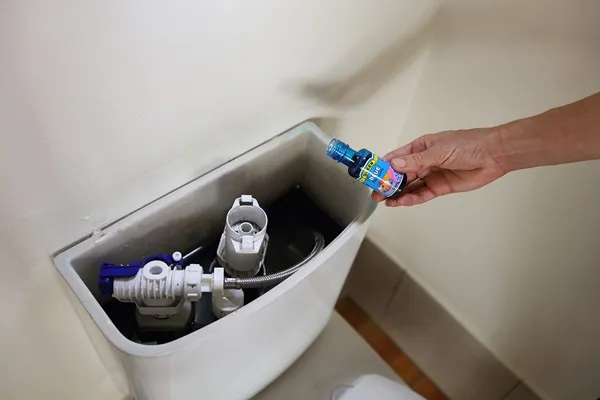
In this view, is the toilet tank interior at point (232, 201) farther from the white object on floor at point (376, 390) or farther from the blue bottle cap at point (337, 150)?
the white object on floor at point (376, 390)

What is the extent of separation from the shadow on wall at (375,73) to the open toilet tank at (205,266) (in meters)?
0.06

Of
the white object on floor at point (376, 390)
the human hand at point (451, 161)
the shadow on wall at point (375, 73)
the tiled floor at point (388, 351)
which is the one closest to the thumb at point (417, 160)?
the human hand at point (451, 161)

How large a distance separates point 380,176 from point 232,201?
8.2 inches

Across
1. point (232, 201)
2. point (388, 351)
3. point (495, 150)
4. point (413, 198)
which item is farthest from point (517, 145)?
point (388, 351)

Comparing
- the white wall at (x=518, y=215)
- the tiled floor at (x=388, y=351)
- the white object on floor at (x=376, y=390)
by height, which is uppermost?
the white wall at (x=518, y=215)

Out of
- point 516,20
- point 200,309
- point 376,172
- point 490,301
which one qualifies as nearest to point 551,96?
point 516,20

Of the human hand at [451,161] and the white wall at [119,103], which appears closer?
the white wall at [119,103]

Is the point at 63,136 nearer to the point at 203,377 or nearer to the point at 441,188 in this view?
the point at 203,377

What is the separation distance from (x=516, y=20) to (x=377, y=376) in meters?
0.54

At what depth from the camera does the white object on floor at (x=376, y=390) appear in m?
0.75

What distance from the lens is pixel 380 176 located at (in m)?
0.57

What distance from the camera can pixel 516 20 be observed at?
2.23 ft

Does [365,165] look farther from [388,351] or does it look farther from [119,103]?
[388,351]

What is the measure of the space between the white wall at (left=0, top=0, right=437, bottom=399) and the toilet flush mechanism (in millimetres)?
74
